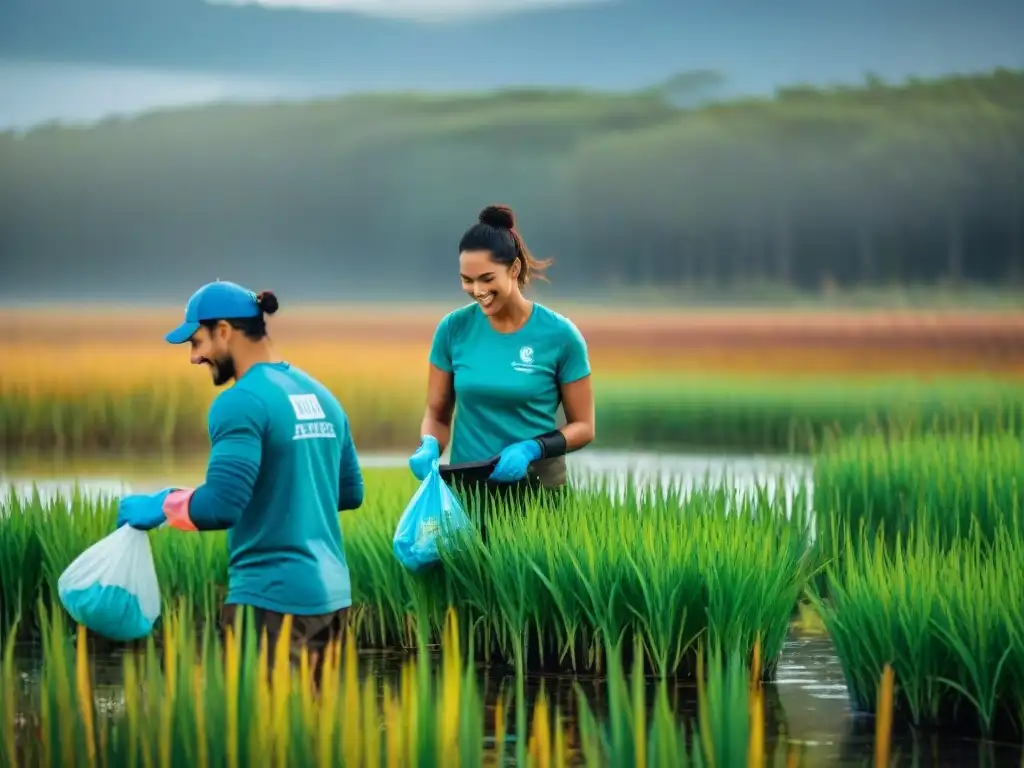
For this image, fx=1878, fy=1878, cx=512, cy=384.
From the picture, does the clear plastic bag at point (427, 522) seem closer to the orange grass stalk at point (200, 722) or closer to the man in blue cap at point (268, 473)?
the man in blue cap at point (268, 473)

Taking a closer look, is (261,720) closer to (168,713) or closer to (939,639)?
(168,713)

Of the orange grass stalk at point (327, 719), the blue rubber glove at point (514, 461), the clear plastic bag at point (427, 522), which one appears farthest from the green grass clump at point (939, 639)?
the orange grass stalk at point (327, 719)

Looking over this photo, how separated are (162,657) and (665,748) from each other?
13.9ft

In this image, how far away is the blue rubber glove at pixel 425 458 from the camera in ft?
23.4

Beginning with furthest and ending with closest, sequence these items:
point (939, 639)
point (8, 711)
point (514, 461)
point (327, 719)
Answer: point (514, 461) < point (939, 639) < point (8, 711) < point (327, 719)

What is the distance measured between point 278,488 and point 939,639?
96.0 inches

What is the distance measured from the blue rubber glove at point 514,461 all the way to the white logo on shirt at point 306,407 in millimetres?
1547

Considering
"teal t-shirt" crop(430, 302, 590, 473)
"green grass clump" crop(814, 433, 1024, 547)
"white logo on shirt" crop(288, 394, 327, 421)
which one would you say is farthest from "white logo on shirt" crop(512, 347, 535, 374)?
"green grass clump" crop(814, 433, 1024, 547)

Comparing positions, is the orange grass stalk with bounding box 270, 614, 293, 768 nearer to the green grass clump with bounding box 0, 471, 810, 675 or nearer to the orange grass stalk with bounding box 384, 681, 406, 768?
the orange grass stalk with bounding box 384, 681, 406, 768

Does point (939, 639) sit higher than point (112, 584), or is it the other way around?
point (112, 584)

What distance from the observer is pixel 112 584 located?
5586 mm

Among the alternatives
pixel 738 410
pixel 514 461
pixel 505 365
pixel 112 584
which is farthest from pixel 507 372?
pixel 738 410

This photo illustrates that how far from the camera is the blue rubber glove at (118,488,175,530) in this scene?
5.45 metres

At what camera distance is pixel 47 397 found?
21.2 m
